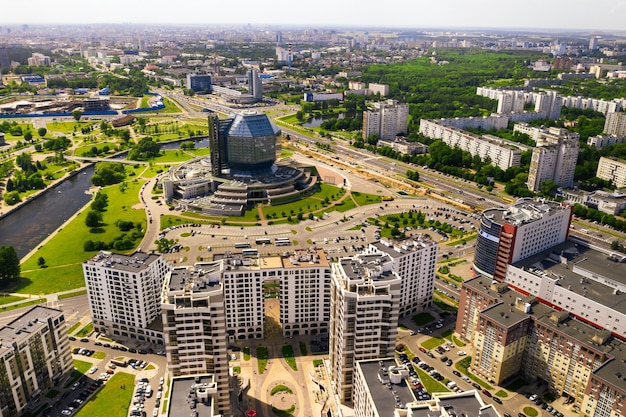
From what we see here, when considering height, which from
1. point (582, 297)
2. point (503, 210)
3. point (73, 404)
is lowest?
point (73, 404)

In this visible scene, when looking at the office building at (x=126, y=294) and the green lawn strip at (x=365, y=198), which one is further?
the green lawn strip at (x=365, y=198)

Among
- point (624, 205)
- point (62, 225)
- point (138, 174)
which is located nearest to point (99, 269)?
point (62, 225)

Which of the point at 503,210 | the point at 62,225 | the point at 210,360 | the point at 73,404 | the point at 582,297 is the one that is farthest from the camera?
the point at 62,225

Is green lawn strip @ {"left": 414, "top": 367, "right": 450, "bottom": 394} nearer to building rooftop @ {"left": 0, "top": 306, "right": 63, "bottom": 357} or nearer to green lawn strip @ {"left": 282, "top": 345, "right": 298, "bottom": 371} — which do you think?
green lawn strip @ {"left": 282, "top": 345, "right": 298, "bottom": 371}

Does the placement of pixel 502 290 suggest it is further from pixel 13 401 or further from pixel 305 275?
pixel 13 401

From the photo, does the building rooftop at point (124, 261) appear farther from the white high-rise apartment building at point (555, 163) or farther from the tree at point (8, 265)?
the white high-rise apartment building at point (555, 163)

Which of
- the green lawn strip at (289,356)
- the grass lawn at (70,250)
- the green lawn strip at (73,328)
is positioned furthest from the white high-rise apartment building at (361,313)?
the grass lawn at (70,250)

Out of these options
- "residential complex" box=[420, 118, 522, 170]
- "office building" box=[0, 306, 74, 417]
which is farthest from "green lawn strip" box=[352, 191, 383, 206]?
"office building" box=[0, 306, 74, 417]
